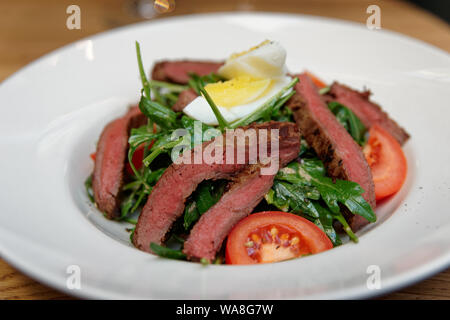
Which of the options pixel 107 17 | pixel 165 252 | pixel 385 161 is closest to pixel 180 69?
pixel 385 161

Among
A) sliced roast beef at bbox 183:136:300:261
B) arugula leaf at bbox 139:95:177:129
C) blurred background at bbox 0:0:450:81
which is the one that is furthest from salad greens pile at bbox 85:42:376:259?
blurred background at bbox 0:0:450:81

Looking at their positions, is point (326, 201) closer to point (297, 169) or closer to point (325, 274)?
point (297, 169)

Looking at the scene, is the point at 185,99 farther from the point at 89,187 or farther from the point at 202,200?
the point at 89,187

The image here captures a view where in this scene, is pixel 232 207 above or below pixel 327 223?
above

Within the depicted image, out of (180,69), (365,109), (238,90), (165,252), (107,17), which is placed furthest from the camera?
(107,17)

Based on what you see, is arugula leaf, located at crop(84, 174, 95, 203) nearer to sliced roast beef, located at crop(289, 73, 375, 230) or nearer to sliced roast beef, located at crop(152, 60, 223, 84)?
sliced roast beef, located at crop(152, 60, 223, 84)

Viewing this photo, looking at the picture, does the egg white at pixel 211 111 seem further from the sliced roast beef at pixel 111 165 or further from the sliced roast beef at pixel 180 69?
the sliced roast beef at pixel 180 69
